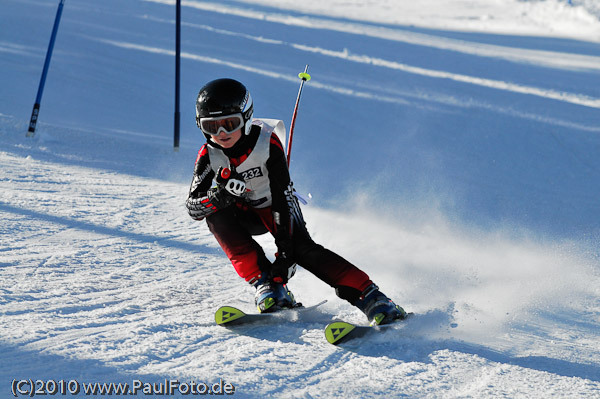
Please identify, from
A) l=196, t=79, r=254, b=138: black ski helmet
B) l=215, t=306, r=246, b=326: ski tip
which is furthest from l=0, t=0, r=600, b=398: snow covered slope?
l=196, t=79, r=254, b=138: black ski helmet

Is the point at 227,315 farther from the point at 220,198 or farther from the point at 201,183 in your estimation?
the point at 201,183

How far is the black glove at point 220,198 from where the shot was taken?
331cm

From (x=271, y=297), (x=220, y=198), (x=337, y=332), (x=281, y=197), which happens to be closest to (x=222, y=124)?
(x=220, y=198)

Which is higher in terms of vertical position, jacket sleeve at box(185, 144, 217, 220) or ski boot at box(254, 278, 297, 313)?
jacket sleeve at box(185, 144, 217, 220)

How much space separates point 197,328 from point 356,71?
988 centimetres

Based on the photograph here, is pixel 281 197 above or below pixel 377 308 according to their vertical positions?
above

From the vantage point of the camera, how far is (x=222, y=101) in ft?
10.7

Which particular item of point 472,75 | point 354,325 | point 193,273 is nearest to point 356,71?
point 472,75

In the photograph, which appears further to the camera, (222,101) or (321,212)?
(321,212)

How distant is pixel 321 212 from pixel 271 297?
2514mm

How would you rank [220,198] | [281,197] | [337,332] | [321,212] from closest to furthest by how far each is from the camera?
[337,332], [220,198], [281,197], [321,212]

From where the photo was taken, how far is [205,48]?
1309cm

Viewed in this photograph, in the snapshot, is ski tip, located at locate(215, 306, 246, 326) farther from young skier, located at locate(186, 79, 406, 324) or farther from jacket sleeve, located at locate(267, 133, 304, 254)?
jacket sleeve, located at locate(267, 133, 304, 254)

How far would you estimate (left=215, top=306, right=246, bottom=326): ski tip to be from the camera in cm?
320
